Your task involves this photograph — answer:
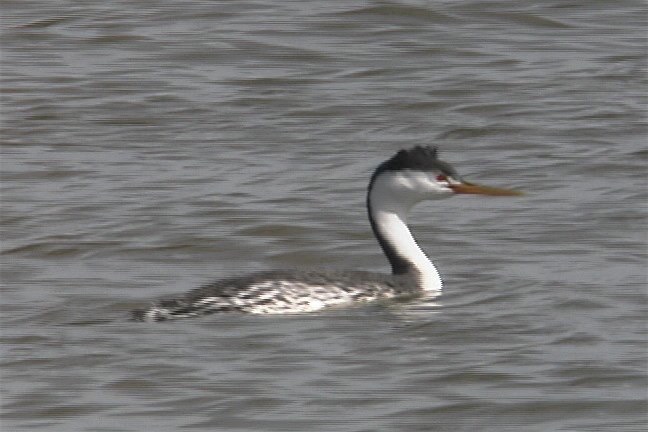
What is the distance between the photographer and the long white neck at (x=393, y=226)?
37.1 ft

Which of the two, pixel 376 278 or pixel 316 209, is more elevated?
pixel 376 278

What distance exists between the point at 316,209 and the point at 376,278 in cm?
216

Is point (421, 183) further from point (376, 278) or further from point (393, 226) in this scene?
point (376, 278)

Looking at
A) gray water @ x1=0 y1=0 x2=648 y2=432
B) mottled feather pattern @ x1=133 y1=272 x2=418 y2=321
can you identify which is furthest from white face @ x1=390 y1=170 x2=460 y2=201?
mottled feather pattern @ x1=133 y1=272 x2=418 y2=321

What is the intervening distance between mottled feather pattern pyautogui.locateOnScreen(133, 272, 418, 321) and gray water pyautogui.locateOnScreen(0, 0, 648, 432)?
0.30 ft

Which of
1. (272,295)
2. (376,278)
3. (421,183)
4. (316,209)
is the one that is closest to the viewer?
(272,295)

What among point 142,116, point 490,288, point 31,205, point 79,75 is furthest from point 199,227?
point 79,75

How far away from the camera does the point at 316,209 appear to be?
13.0 metres

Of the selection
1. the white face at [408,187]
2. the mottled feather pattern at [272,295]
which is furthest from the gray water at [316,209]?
the white face at [408,187]

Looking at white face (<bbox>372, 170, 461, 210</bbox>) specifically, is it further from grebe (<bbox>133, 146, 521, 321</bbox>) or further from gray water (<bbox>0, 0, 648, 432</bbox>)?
gray water (<bbox>0, 0, 648, 432</bbox>)

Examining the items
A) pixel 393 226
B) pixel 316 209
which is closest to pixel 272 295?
pixel 393 226

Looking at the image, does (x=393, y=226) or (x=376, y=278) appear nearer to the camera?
(x=376, y=278)

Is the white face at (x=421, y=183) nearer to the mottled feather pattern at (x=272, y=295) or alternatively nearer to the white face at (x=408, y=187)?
the white face at (x=408, y=187)

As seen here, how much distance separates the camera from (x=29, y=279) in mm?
11359
